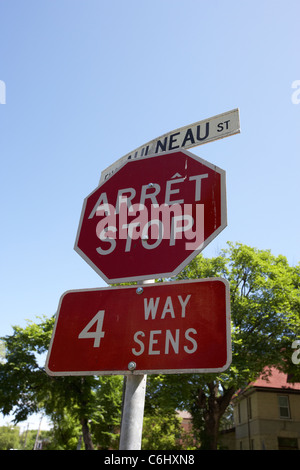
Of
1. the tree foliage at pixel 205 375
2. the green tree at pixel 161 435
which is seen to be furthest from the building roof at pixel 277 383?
the green tree at pixel 161 435

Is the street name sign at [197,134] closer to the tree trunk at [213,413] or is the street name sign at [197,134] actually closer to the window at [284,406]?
the tree trunk at [213,413]

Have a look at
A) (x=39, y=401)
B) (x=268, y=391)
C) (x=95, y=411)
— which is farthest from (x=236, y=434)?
(x=39, y=401)

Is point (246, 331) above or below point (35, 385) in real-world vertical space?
above

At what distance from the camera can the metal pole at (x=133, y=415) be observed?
5.57ft

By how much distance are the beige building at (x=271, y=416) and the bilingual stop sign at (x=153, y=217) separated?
26.8 meters

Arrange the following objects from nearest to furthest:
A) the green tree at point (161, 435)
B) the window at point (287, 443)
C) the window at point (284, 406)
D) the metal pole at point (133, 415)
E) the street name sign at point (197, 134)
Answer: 1. the metal pole at point (133, 415)
2. the street name sign at point (197, 134)
3. the window at point (287, 443)
4. the window at point (284, 406)
5. the green tree at point (161, 435)

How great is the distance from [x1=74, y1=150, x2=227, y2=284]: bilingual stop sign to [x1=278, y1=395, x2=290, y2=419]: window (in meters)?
30.9

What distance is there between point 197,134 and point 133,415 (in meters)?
2.25

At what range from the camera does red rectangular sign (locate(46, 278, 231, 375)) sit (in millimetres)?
1726

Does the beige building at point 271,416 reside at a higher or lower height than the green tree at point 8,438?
lower

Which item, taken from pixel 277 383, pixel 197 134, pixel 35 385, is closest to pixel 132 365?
pixel 197 134

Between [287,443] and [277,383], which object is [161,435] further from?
[277,383]

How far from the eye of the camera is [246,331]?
810 inches

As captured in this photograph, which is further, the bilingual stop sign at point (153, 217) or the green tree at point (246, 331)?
the green tree at point (246, 331)
